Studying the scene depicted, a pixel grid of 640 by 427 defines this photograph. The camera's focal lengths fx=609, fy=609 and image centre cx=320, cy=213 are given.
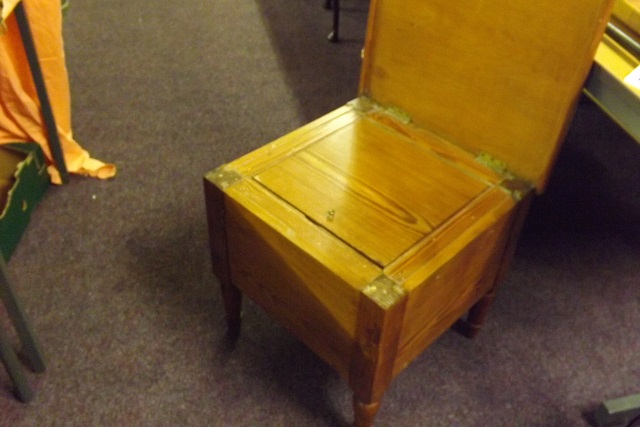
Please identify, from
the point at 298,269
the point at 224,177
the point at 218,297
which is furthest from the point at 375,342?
the point at 218,297

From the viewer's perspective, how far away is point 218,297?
1.42 metres

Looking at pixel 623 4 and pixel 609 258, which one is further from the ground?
pixel 623 4

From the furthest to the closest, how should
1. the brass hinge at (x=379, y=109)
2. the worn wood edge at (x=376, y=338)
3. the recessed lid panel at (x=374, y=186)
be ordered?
the brass hinge at (x=379, y=109)
the recessed lid panel at (x=374, y=186)
the worn wood edge at (x=376, y=338)

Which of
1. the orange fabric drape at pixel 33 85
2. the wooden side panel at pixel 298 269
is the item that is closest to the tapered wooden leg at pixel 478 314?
the wooden side panel at pixel 298 269

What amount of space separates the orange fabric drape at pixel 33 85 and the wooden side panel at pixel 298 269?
0.82m

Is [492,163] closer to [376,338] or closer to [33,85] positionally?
[376,338]

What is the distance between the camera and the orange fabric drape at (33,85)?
1.48 meters

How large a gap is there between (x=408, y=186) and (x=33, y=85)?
1.06 meters

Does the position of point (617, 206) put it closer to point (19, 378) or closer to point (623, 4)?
point (623, 4)

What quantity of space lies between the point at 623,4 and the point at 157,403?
43.9 inches

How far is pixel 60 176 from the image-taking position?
1.69 m

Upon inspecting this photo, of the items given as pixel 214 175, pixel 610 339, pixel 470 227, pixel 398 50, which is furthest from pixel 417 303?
pixel 610 339

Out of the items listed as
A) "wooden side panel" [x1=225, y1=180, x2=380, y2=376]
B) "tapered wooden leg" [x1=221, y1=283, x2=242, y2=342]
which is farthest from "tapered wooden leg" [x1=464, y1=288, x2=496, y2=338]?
"tapered wooden leg" [x1=221, y1=283, x2=242, y2=342]

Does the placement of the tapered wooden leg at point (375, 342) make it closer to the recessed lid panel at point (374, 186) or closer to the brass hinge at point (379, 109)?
the recessed lid panel at point (374, 186)
